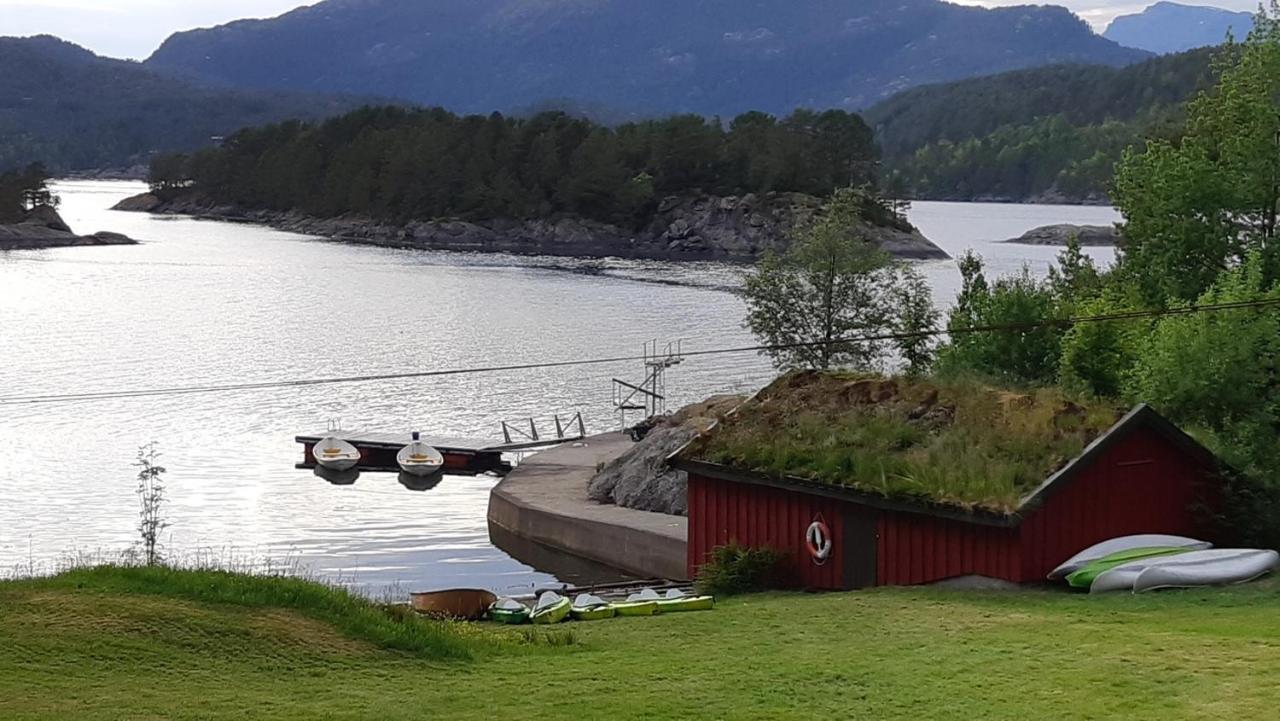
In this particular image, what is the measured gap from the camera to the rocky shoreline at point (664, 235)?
164 metres

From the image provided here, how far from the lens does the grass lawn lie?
13211mm

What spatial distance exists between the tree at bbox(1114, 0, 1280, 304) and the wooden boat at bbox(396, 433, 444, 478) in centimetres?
2506

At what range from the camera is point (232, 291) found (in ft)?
383

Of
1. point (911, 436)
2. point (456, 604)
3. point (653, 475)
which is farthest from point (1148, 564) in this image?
point (653, 475)

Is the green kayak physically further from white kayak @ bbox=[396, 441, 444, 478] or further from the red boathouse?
white kayak @ bbox=[396, 441, 444, 478]

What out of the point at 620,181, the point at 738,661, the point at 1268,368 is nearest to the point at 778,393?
the point at 1268,368

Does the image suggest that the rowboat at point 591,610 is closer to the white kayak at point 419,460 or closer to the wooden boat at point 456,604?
the wooden boat at point 456,604

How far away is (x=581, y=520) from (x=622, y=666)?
81.0ft

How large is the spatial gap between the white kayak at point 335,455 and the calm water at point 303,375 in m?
0.99

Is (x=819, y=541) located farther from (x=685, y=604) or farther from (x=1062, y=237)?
(x=1062, y=237)

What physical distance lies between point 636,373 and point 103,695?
63.4m

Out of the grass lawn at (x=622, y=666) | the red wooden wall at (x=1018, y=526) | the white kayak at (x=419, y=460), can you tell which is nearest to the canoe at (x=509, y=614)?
the grass lawn at (x=622, y=666)

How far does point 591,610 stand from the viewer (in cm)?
2250

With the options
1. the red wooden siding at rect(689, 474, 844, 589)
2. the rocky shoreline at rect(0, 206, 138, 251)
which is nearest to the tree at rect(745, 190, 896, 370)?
the red wooden siding at rect(689, 474, 844, 589)
